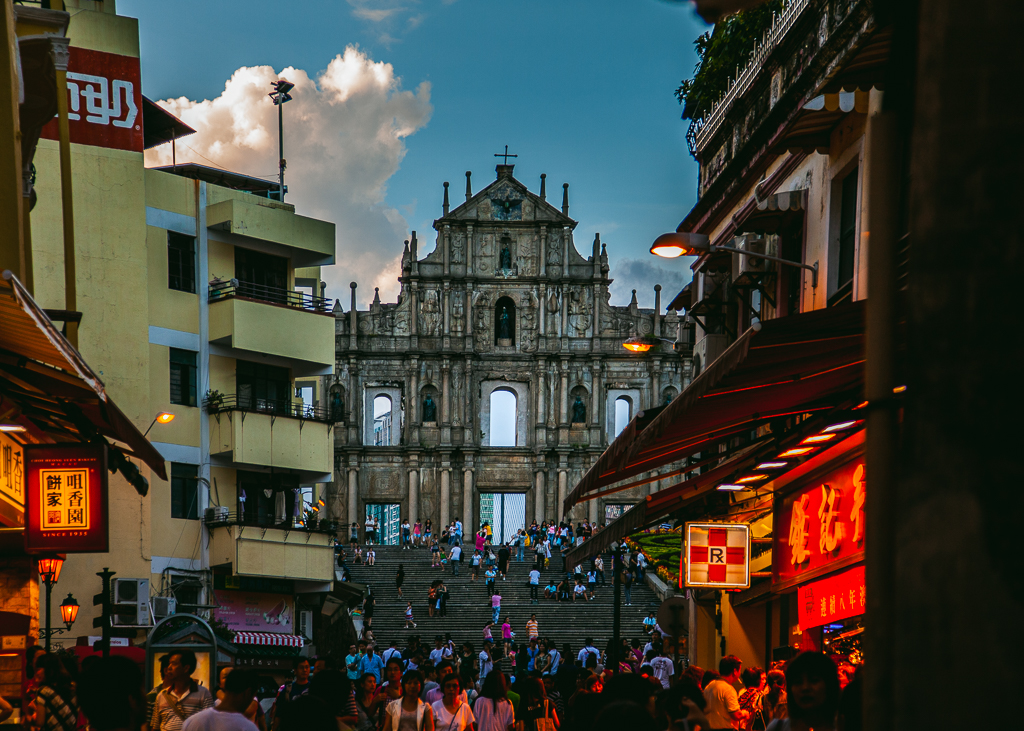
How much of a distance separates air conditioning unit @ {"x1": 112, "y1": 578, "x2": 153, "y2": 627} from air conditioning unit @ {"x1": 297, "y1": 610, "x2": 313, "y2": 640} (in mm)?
6027

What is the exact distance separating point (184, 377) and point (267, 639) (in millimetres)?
6456

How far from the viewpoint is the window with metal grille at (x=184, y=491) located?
28.2m

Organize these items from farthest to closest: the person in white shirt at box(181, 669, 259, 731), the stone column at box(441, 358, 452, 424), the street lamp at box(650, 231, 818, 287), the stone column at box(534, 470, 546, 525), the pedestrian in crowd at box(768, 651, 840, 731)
→ the stone column at box(441, 358, 452, 424) < the stone column at box(534, 470, 546, 525) < the street lamp at box(650, 231, 818, 287) < the person in white shirt at box(181, 669, 259, 731) < the pedestrian in crowd at box(768, 651, 840, 731)

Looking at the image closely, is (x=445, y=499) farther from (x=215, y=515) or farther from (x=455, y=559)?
(x=215, y=515)

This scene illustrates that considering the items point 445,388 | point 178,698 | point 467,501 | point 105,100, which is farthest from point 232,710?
point 445,388

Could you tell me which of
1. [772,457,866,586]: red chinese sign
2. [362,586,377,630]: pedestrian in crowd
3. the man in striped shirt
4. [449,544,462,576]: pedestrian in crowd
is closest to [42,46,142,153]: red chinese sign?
[362,586,377,630]: pedestrian in crowd

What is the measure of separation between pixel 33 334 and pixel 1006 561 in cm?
735

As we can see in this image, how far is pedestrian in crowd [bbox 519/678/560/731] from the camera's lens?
36.2 ft

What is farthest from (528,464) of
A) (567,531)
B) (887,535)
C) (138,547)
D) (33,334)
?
(887,535)

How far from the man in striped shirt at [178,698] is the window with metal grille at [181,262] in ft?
68.0

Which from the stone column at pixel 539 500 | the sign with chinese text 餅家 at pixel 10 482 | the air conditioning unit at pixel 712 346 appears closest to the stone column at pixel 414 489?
the stone column at pixel 539 500

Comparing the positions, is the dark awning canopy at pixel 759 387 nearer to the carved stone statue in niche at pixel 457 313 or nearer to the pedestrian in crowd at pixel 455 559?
the pedestrian in crowd at pixel 455 559

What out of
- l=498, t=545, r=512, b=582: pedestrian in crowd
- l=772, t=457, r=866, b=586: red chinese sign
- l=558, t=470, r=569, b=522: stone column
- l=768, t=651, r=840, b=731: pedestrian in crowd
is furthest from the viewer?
l=558, t=470, r=569, b=522: stone column

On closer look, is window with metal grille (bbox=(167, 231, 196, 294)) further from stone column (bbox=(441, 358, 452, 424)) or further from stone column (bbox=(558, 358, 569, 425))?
stone column (bbox=(558, 358, 569, 425))
